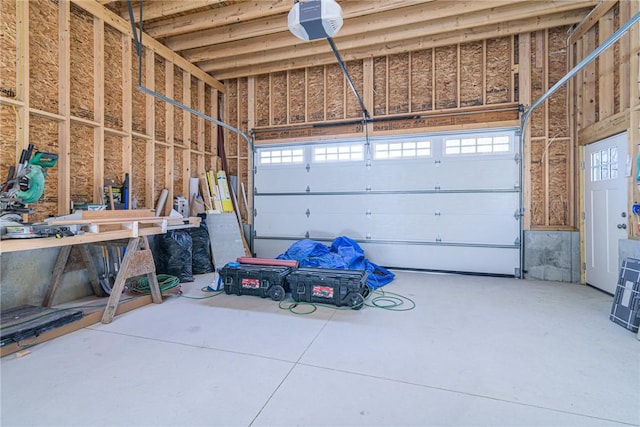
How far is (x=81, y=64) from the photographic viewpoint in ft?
13.0

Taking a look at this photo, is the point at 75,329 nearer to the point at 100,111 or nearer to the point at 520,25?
the point at 100,111

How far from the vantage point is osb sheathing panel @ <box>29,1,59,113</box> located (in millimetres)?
3445

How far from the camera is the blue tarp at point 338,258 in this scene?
4617 millimetres

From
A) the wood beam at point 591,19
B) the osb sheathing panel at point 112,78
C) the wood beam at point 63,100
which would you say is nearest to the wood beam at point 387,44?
the wood beam at point 591,19

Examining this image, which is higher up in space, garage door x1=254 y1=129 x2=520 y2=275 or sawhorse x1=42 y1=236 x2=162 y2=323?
garage door x1=254 y1=129 x2=520 y2=275

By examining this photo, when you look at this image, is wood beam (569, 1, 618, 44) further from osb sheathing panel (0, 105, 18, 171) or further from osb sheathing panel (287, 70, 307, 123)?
osb sheathing panel (0, 105, 18, 171)

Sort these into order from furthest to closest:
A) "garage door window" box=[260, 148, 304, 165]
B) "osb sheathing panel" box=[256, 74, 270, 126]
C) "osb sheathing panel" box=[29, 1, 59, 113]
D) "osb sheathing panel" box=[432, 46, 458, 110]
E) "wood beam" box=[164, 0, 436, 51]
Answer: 1. "osb sheathing panel" box=[256, 74, 270, 126]
2. "garage door window" box=[260, 148, 304, 165]
3. "osb sheathing panel" box=[432, 46, 458, 110]
4. "wood beam" box=[164, 0, 436, 51]
5. "osb sheathing panel" box=[29, 1, 59, 113]

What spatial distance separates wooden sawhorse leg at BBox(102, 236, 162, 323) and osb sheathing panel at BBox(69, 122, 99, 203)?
50.3 inches

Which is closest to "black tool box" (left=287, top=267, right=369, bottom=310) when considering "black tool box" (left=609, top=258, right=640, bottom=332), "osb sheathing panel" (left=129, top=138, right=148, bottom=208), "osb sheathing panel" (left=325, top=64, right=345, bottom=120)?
"black tool box" (left=609, top=258, right=640, bottom=332)

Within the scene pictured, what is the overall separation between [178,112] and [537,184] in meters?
6.70

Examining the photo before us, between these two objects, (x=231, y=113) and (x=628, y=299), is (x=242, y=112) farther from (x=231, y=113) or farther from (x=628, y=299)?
(x=628, y=299)

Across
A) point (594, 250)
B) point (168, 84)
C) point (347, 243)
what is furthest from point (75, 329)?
point (594, 250)

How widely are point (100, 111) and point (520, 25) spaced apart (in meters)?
6.66

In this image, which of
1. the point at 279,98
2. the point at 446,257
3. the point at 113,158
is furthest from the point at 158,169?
the point at 446,257
